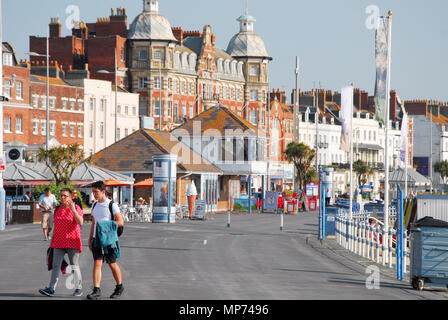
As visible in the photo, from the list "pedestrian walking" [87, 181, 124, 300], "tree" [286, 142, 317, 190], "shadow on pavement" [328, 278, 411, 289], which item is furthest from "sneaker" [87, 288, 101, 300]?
"tree" [286, 142, 317, 190]

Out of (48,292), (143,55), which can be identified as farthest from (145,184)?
(143,55)

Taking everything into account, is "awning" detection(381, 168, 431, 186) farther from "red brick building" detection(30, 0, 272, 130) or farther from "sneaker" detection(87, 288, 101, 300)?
"sneaker" detection(87, 288, 101, 300)

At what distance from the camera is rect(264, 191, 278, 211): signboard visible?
214 feet

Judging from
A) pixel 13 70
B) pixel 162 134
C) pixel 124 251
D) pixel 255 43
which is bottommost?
pixel 124 251

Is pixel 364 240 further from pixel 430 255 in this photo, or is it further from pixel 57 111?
pixel 57 111

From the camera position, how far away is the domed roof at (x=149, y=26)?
10475 cm

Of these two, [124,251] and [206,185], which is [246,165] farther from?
[124,251]

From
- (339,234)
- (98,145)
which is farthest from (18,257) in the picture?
(98,145)

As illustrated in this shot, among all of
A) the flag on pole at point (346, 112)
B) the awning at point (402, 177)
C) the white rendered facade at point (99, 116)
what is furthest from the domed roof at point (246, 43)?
the flag on pole at point (346, 112)

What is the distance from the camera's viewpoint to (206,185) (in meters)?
62.1

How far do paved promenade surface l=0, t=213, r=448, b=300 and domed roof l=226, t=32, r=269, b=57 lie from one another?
88577 millimetres

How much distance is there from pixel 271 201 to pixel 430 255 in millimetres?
46470

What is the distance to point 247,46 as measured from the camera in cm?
12306
